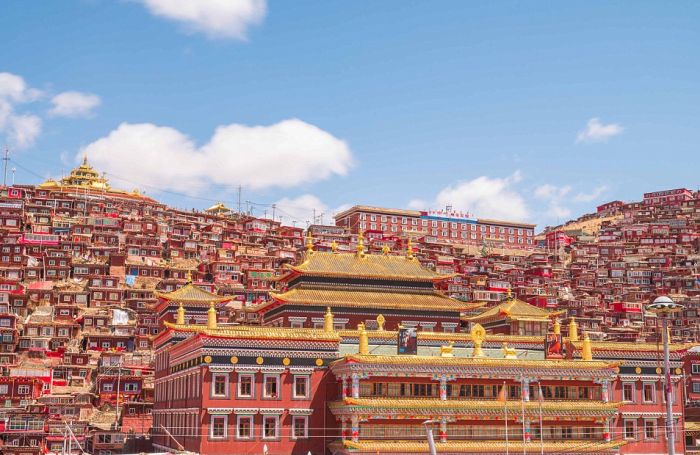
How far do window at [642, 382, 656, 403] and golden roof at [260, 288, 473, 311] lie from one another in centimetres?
1417

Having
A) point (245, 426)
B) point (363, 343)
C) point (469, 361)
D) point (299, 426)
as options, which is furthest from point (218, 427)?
point (469, 361)

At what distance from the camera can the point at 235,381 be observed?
174 feet

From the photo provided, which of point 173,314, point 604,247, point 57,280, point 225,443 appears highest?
point 604,247

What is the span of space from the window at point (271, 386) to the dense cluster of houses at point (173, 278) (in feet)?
33.2

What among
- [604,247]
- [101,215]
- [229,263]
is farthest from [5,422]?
[604,247]

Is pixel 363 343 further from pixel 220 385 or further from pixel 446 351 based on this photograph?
pixel 220 385

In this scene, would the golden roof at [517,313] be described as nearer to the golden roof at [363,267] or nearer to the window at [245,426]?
the golden roof at [363,267]

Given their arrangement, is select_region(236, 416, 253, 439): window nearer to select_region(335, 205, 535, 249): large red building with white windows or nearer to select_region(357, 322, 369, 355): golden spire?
select_region(357, 322, 369, 355): golden spire

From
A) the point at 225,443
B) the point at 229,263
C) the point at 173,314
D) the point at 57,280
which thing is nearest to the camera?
the point at 225,443

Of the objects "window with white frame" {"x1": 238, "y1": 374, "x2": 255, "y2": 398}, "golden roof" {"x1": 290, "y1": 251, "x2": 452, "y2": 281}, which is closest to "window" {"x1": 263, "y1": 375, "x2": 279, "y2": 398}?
"window with white frame" {"x1": 238, "y1": 374, "x2": 255, "y2": 398}

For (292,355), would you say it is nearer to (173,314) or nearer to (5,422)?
(173,314)

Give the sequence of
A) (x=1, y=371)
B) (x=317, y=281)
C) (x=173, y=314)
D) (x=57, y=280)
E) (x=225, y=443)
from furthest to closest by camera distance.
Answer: (x=57, y=280) < (x=1, y=371) < (x=173, y=314) < (x=317, y=281) < (x=225, y=443)

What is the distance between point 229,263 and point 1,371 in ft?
136

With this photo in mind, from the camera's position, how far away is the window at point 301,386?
54.7 meters
